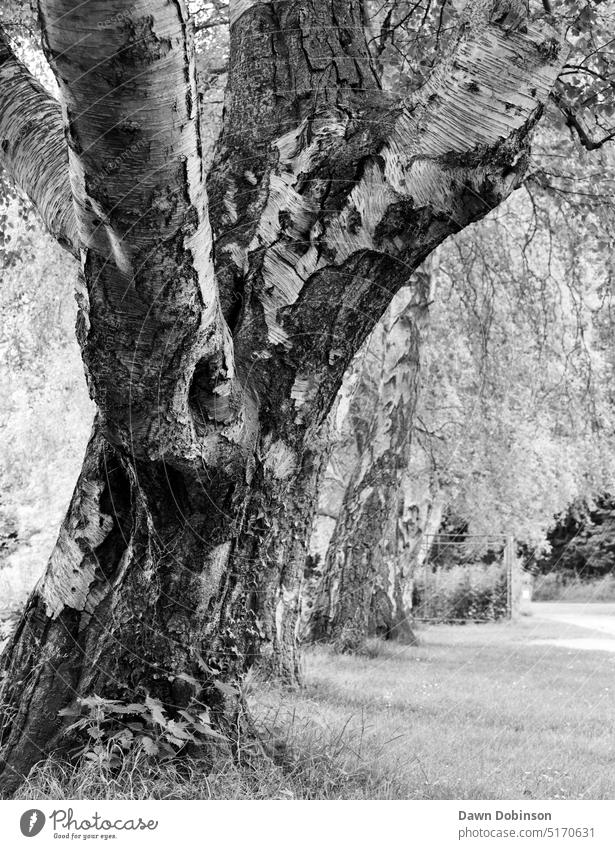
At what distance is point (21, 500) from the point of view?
12188 mm

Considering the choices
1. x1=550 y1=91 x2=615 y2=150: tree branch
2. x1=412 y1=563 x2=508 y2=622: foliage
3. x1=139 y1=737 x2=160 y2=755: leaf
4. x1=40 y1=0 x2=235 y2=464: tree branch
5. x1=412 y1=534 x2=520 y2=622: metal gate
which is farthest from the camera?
x1=412 y1=563 x2=508 y2=622: foliage

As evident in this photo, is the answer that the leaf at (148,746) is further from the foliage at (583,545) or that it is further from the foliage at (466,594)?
the foliage at (583,545)

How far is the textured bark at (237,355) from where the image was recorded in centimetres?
264

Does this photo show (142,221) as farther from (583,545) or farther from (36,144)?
(583,545)

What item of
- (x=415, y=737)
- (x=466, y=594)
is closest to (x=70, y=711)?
(x=415, y=737)

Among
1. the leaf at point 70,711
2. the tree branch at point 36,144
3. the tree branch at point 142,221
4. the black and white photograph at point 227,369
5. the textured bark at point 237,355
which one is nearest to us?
the tree branch at point 142,221

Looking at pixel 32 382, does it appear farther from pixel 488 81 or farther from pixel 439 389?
pixel 488 81

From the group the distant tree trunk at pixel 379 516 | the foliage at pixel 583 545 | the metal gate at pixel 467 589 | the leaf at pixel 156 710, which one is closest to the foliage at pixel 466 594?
the metal gate at pixel 467 589

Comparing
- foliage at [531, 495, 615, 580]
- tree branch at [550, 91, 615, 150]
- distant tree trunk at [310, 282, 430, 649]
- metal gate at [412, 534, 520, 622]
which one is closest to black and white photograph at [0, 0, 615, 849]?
tree branch at [550, 91, 615, 150]

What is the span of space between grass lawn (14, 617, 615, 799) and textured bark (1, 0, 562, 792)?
0.29m

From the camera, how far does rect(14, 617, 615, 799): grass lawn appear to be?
2.95 meters

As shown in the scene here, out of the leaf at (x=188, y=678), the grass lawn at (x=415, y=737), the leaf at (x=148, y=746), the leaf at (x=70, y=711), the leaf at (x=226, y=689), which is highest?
the leaf at (x=188, y=678)

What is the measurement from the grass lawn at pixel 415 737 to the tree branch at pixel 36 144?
6.63 ft

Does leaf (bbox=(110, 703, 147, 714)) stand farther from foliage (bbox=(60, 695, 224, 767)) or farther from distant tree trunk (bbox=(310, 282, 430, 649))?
distant tree trunk (bbox=(310, 282, 430, 649))
